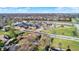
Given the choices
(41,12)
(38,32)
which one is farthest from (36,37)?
(41,12)

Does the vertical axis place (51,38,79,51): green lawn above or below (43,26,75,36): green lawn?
below

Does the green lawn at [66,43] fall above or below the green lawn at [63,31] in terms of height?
below

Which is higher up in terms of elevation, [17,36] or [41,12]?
[41,12]
